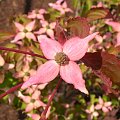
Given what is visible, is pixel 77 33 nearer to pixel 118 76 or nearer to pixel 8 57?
pixel 118 76

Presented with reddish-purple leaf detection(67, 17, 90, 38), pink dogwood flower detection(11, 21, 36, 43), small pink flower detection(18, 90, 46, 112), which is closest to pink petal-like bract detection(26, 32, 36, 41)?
pink dogwood flower detection(11, 21, 36, 43)

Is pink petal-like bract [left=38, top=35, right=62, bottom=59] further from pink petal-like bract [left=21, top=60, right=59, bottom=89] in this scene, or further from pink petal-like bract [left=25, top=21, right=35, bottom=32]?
pink petal-like bract [left=25, top=21, right=35, bottom=32]

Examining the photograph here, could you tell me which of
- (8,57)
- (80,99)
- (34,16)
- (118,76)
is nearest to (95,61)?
(118,76)

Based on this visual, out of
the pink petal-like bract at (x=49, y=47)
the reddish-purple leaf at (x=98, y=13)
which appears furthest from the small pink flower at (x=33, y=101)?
the pink petal-like bract at (x=49, y=47)

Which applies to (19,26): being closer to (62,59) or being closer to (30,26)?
(30,26)

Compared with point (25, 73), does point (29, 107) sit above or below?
below

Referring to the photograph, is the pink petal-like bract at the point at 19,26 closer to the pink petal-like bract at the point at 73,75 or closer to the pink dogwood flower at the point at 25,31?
the pink dogwood flower at the point at 25,31

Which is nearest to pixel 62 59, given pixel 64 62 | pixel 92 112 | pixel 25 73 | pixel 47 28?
pixel 64 62
